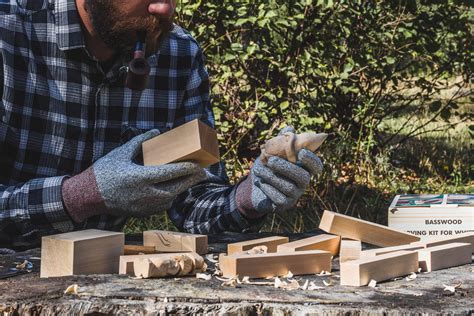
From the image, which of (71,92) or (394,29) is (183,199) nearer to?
(71,92)

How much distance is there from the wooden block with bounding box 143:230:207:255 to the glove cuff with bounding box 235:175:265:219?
0.30 m

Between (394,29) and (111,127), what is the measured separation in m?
2.55

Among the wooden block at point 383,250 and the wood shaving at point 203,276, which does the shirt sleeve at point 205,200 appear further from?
the wood shaving at point 203,276

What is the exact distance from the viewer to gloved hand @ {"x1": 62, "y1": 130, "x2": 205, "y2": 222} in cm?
184

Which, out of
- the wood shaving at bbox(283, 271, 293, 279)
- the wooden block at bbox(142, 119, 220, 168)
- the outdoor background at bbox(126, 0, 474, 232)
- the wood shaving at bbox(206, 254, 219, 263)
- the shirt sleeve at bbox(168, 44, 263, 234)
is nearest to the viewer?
the wood shaving at bbox(283, 271, 293, 279)

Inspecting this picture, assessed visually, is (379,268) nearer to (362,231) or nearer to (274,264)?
(274,264)

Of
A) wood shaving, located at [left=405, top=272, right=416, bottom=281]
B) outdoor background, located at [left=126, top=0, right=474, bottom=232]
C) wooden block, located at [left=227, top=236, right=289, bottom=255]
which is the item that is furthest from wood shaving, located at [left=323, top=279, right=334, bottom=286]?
outdoor background, located at [left=126, top=0, right=474, bottom=232]

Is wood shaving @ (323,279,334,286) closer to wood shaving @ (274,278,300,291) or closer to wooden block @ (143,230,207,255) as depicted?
wood shaving @ (274,278,300,291)

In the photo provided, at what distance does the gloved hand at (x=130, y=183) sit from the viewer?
1.84m

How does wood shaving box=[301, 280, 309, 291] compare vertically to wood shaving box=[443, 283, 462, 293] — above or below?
above

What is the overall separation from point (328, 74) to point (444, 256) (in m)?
2.81

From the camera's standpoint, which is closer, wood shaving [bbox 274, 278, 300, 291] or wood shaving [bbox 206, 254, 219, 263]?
wood shaving [bbox 274, 278, 300, 291]

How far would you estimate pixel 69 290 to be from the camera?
1.48m

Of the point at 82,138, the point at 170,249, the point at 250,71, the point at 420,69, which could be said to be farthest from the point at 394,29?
the point at 170,249
